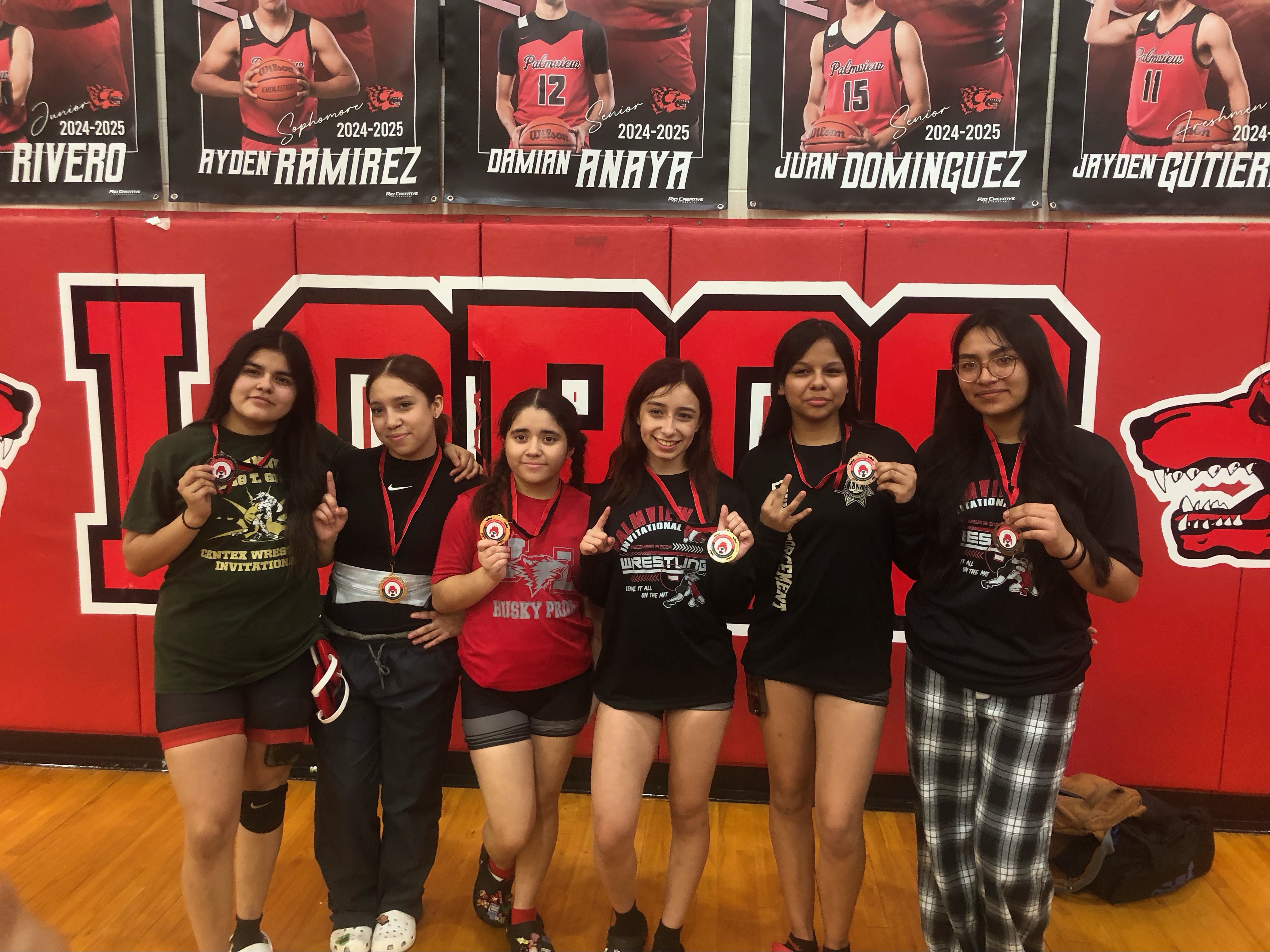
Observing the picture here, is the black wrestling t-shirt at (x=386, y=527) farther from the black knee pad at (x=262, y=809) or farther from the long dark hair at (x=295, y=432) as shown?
the black knee pad at (x=262, y=809)

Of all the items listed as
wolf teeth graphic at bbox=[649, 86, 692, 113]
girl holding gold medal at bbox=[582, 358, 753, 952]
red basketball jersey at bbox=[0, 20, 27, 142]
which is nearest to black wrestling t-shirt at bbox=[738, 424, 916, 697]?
girl holding gold medal at bbox=[582, 358, 753, 952]

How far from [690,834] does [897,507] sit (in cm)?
110

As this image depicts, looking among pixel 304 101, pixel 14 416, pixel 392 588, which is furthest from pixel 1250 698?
pixel 14 416

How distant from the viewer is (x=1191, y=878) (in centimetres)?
276

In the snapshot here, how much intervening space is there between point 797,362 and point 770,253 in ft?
3.54

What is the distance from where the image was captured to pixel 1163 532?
3.03 metres

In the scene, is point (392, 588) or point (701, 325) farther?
point (701, 325)

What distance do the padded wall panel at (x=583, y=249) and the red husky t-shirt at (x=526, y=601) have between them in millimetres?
1231

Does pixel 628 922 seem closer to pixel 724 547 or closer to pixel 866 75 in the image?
pixel 724 547

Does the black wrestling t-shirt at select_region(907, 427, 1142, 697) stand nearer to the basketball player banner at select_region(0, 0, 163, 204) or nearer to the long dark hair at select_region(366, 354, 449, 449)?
the long dark hair at select_region(366, 354, 449, 449)

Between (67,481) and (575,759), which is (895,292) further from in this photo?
(67,481)

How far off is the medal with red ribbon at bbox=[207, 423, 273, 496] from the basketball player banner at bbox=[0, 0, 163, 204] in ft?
5.91

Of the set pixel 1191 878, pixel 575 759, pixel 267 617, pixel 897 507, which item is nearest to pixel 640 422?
pixel 897 507

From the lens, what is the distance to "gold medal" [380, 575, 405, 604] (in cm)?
221
